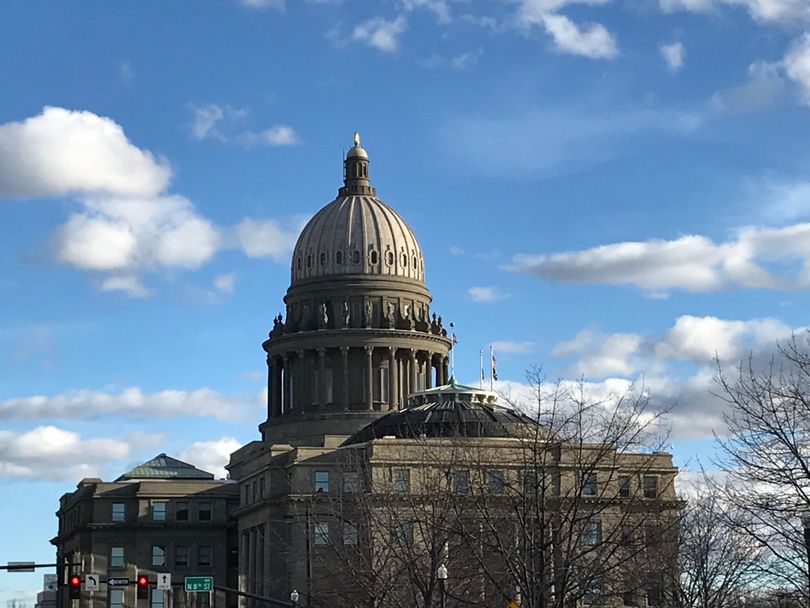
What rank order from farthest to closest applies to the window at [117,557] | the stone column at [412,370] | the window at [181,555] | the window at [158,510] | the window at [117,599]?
the stone column at [412,370] < the window at [158,510] < the window at [181,555] < the window at [117,557] < the window at [117,599]

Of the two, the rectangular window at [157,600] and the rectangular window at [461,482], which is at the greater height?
the rectangular window at [461,482]

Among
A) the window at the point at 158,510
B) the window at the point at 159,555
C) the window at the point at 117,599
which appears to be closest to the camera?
the window at the point at 117,599

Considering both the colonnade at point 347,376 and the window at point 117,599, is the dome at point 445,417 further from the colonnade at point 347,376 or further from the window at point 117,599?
the window at point 117,599

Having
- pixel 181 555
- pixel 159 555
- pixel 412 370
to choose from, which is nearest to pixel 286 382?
pixel 412 370

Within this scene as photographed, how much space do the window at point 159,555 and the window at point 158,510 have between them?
8.47 feet

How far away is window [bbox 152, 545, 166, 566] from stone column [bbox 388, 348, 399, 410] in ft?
78.0

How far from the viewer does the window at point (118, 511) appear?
498 ft

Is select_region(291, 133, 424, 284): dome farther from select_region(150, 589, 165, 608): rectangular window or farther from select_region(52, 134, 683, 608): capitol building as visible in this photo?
select_region(150, 589, 165, 608): rectangular window

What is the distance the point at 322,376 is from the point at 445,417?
28.3m

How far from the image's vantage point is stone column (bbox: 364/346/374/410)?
152938 mm

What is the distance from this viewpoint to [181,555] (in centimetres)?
15062

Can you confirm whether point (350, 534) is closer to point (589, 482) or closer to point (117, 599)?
point (589, 482)

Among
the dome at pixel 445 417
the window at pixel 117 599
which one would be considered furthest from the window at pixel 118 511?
the dome at pixel 445 417

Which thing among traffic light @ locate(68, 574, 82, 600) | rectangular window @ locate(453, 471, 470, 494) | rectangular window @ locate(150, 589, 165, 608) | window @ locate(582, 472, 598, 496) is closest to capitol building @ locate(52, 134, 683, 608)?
rectangular window @ locate(150, 589, 165, 608)
